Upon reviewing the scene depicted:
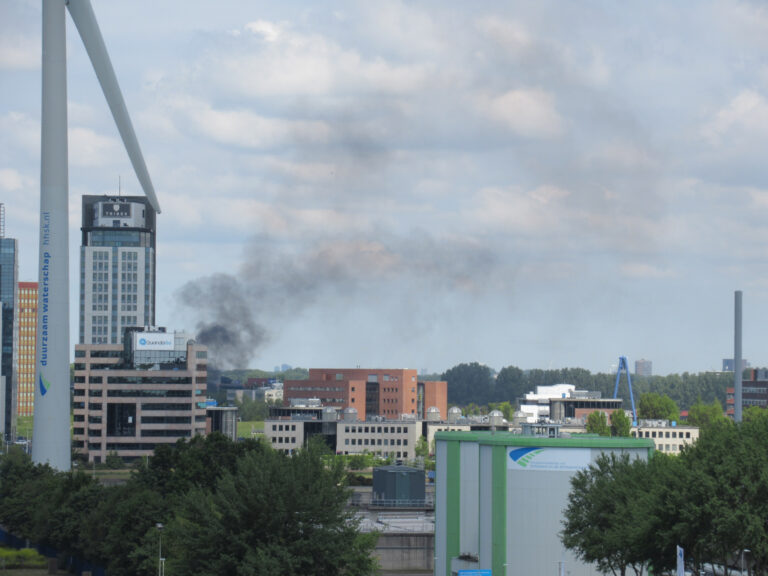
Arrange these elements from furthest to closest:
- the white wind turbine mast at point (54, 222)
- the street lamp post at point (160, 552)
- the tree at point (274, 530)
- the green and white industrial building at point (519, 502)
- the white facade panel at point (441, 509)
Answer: the white wind turbine mast at point (54, 222) → the white facade panel at point (441, 509) → the street lamp post at point (160, 552) → the green and white industrial building at point (519, 502) → the tree at point (274, 530)

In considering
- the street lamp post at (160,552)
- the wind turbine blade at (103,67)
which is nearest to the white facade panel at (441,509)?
the street lamp post at (160,552)

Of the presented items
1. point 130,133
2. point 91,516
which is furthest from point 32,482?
point 130,133

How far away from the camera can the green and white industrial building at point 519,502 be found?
73.5m

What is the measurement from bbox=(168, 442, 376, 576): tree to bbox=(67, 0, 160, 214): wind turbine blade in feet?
156

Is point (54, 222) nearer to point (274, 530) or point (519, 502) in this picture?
point (519, 502)

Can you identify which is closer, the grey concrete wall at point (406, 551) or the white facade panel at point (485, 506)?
the white facade panel at point (485, 506)

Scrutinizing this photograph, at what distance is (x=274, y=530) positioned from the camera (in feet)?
203

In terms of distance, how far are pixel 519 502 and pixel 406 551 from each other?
22.3 m

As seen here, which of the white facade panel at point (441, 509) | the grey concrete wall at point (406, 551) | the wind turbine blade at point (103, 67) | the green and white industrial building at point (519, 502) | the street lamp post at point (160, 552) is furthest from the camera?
the wind turbine blade at point (103, 67)

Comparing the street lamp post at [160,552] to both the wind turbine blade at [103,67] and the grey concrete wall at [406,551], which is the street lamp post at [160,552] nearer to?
the grey concrete wall at [406,551]

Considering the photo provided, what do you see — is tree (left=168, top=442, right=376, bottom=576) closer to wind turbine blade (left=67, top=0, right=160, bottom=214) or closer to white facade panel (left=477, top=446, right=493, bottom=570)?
white facade panel (left=477, top=446, right=493, bottom=570)

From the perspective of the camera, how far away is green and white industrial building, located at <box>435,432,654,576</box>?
73.5 metres

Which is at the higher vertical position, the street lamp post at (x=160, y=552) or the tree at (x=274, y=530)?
the tree at (x=274, y=530)

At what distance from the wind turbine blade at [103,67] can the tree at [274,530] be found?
4762 cm
